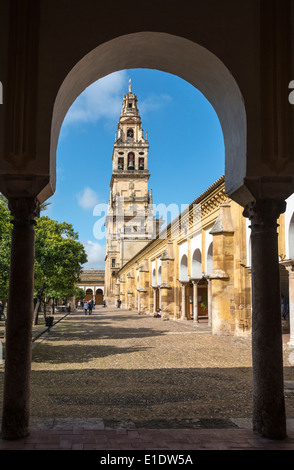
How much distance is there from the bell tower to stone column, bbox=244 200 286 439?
7453 cm

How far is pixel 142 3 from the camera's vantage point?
4.93 meters

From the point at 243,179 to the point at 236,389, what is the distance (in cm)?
457

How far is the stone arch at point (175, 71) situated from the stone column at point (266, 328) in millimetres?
542

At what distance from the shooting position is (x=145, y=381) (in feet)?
28.8

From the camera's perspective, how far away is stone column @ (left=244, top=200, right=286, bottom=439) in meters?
4.50

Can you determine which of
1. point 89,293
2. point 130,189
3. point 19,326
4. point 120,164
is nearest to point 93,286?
point 89,293

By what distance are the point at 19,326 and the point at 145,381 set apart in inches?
192

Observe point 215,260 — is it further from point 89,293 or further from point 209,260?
point 89,293

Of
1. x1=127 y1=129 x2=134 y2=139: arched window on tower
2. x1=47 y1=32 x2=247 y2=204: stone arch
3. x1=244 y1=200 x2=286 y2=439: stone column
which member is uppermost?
x1=127 y1=129 x2=134 y2=139: arched window on tower

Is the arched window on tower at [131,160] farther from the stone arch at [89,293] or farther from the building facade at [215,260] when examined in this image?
the building facade at [215,260]

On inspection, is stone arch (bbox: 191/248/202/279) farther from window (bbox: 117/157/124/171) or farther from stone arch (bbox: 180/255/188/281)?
window (bbox: 117/157/124/171)

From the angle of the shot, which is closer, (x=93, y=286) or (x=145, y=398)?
(x=145, y=398)

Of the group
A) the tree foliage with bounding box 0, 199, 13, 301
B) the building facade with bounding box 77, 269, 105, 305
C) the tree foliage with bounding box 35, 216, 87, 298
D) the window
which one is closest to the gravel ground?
the tree foliage with bounding box 0, 199, 13, 301
